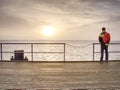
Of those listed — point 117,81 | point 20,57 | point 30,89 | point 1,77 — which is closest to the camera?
point 30,89

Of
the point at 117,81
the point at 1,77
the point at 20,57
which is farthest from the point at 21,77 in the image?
the point at 20,57

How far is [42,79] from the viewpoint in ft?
38.2

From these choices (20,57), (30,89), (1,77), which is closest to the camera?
(30,89)

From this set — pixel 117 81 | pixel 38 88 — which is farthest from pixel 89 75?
pixel 38 88

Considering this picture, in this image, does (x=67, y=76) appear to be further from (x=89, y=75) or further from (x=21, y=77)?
(x=21, y=77)

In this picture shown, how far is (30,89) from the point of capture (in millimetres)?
9531

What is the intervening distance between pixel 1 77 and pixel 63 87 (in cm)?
325

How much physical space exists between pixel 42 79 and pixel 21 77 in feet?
3.28

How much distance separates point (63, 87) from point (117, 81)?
7.56ft

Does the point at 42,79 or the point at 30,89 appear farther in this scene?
the point at 42,79

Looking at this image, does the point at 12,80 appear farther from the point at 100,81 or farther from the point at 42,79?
the point at 100,81

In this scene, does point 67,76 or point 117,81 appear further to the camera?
point 67,76

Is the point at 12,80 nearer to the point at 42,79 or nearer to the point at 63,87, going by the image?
the point at 42,79

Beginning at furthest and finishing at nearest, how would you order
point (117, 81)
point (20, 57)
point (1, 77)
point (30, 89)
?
point (20, 57)
point (1, 77)
point (117, 81)
point (30, 89)
